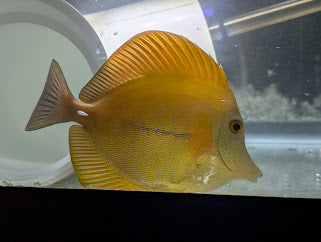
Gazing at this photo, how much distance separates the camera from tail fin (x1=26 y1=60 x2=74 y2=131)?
2.24 ft

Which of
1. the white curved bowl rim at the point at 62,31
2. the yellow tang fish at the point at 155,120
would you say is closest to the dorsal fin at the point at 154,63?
→ the yellow tang fish at the point at 155,120

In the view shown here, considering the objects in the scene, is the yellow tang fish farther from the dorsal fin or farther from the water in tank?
the water in tank

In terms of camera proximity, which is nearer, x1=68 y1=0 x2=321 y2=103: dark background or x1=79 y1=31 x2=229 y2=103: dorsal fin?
x1=79 y1=31 x2=229 y2=103: dorsal fin

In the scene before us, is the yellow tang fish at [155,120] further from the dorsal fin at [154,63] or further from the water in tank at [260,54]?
the water in tank at [260,54]

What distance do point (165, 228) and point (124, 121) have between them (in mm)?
244

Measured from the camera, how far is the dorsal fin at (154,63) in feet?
2.08

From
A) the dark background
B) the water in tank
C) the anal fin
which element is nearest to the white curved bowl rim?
the water in tank

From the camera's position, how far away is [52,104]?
2.24 feet

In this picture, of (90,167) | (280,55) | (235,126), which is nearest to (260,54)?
(280,55)

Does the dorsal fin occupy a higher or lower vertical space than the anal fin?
higher

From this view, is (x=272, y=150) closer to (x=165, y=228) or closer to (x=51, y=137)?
(x=165, y=228)

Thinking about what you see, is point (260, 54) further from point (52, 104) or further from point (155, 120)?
point (52, 104)

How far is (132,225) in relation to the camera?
2.08 feet

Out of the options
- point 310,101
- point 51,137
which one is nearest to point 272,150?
point 310,101
